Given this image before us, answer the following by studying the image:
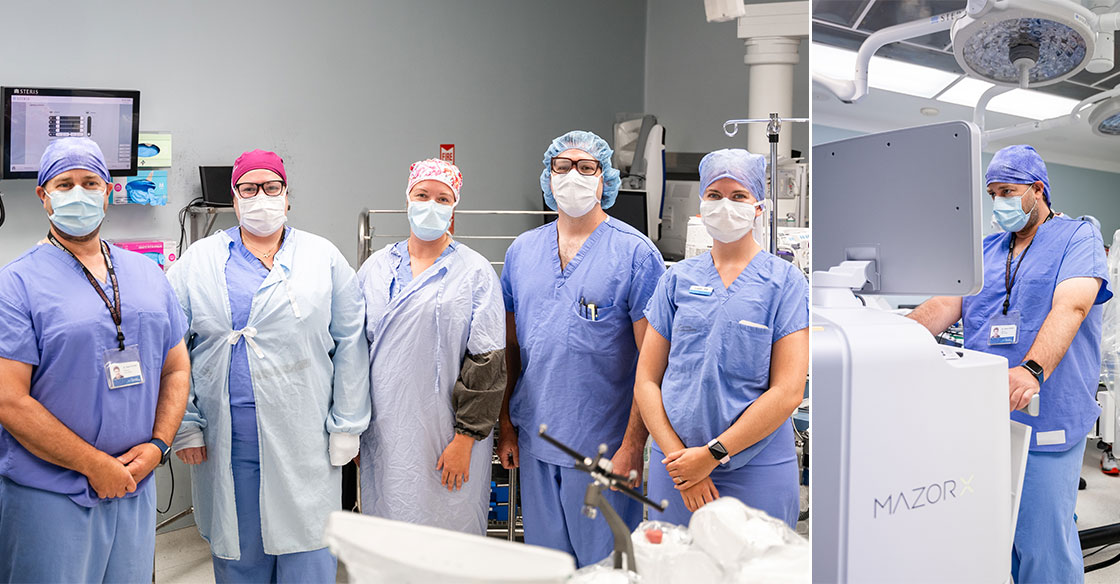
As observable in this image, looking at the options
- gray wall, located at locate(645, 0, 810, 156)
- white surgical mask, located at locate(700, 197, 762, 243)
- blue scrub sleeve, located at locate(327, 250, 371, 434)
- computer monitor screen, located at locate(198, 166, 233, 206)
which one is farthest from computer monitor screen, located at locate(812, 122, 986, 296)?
gray wall, located at locate(645, 0, 810, 156)

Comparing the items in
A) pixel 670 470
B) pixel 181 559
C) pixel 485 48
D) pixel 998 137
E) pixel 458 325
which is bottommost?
pixel 181 559

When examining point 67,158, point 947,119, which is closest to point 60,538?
point 67,158

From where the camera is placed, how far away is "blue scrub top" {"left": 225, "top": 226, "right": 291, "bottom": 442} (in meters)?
1.64

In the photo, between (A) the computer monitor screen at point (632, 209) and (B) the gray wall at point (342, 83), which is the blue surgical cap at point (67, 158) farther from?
(A) the computer monitor screen at point (632, 209)

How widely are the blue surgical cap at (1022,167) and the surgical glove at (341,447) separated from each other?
1254mm

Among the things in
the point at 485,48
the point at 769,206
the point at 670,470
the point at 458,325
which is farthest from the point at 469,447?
the point at 485,48

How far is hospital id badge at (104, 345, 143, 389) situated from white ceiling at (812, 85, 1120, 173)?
3.95ft

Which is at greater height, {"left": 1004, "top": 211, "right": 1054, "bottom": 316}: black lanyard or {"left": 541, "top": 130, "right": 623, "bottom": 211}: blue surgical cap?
{"left": 541, "top": 130, "right": 623, "bottom": 211}: blue surgical cap

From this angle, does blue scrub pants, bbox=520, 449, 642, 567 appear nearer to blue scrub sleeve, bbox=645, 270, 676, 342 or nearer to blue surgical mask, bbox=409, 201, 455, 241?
blue scrub sleeve, bbox=645, 270, 676, 342

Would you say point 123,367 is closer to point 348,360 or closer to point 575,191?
point 348,360

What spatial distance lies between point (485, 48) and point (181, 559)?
239 centimetres

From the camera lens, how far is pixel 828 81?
1.20 metres

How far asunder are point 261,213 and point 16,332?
19.5 inches

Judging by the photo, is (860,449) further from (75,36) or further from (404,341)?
(75,36)
